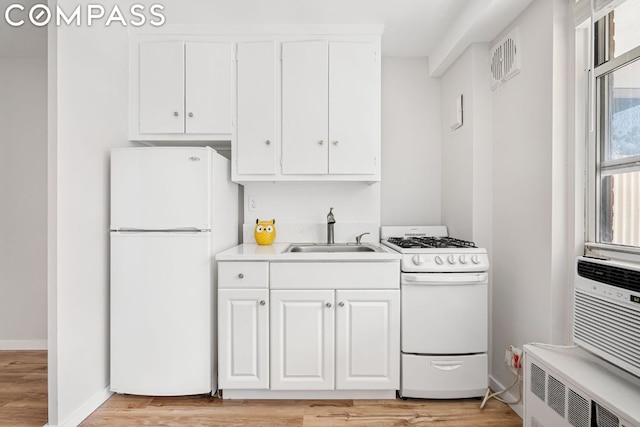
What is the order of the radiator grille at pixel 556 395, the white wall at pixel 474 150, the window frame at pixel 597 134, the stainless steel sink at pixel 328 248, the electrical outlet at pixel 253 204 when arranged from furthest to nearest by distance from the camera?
the electrical outlet at pixel 253 204 < the stainless steel sink at pixel 328 248 < the white wall at pixel 474 150 < the window frame at pixel 597 134 < the radiator grille at pixel 556 395

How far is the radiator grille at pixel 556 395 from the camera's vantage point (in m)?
1.32

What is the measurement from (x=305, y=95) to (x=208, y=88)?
673 mm

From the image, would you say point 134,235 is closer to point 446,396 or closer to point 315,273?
point 315,273

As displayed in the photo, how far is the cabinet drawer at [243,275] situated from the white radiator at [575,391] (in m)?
1.38

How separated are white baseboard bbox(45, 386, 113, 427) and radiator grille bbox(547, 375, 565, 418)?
2272 mm

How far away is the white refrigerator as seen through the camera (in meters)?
2.12

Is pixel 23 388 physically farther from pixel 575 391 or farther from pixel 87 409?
pixel 575 391

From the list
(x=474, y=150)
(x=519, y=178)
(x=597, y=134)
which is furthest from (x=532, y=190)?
(x=474, y=150)

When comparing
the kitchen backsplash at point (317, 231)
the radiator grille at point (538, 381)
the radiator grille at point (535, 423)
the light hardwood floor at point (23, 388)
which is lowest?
the light hardwood floor at point (23, 388)

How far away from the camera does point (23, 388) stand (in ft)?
7.54

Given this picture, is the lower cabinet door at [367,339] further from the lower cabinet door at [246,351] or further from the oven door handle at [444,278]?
the lower cabinet door at [246,351]

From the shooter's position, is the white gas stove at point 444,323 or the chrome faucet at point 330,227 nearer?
the white gas stove at point 444,323

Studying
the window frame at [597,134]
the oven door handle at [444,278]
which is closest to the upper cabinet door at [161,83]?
the oven door handle at [444,278]

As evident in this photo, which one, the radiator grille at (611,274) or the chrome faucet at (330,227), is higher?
the chrome faucet at (330,227)
